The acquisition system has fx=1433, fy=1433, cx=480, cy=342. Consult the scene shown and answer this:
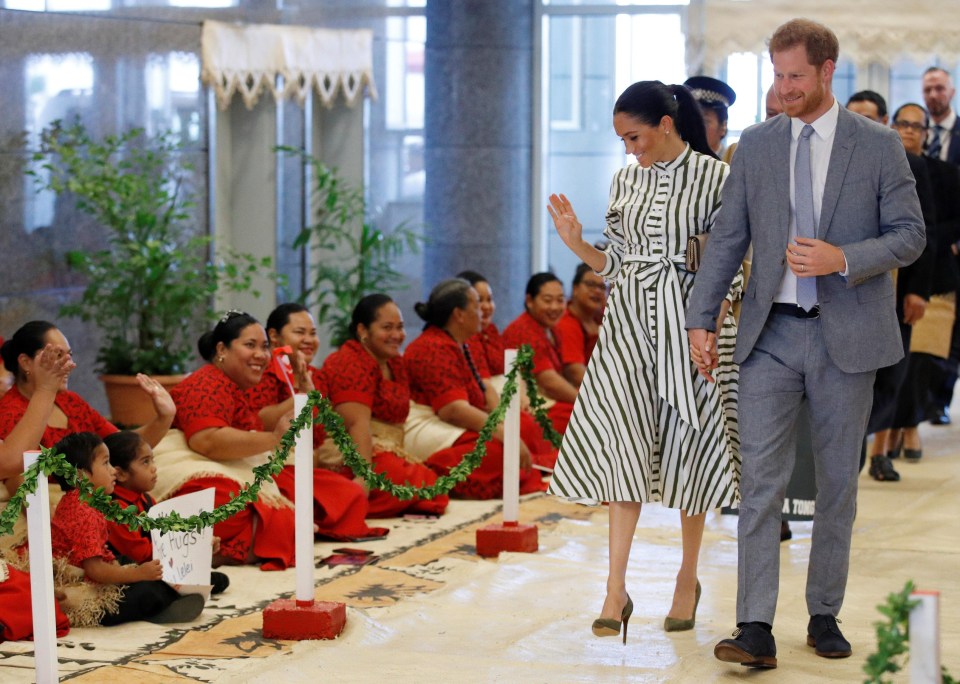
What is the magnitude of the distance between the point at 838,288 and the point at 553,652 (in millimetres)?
1381

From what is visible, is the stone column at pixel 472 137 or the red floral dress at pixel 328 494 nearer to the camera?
the red floral dress at pixel 328 494

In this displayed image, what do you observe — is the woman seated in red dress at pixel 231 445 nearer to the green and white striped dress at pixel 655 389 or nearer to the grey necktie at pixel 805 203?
the green and white striped dress at pixel 655 389

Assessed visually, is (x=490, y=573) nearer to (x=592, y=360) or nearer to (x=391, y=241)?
(x=592, y=360)

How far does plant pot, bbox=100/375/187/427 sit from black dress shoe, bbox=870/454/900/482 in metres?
3.77

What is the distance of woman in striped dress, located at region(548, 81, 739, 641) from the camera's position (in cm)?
421

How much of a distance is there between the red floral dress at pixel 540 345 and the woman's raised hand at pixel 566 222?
3.32 meters

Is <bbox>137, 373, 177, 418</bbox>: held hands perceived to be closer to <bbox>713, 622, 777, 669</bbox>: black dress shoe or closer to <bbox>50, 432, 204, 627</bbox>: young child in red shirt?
<bbox>50, 432, 204, 627</bbox>: young child in red shirt

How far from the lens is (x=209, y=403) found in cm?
562

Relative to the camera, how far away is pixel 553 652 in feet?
14.1

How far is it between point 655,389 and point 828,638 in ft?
2.84

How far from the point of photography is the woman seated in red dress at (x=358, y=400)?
6188 mm

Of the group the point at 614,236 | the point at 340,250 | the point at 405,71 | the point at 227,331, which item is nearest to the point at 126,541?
the point at 227,331

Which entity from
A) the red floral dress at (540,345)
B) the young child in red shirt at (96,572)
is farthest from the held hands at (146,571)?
the red floral dress at (540,345)

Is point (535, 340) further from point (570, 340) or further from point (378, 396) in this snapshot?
point (378, 396)
